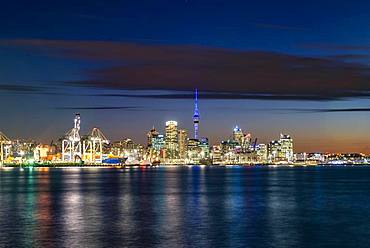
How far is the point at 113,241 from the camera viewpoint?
128 ft

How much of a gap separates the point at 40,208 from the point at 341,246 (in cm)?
3279

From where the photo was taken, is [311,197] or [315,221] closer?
[315,221]

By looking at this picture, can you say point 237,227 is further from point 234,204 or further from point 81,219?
point 234,204

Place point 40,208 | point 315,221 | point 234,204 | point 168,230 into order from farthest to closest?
point 234,204 → point 40,208 → point 315,221 → point 168,230

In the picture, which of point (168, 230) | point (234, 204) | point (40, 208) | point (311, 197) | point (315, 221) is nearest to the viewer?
point (168, 230)

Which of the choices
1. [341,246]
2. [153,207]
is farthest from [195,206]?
[341,246]

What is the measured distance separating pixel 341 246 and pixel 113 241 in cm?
1416

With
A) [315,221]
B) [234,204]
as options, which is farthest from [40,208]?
[315,221]

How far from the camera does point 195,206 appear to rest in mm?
62469

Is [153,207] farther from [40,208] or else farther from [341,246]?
[341,246]

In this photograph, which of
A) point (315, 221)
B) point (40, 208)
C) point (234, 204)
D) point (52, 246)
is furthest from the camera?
point (234, 204)

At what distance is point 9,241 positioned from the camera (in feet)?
128

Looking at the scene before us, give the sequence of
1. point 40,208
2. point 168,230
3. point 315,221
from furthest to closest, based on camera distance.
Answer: point 40,208, point 315,221, point 168,230

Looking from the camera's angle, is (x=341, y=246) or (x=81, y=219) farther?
(x=81, y=219)
